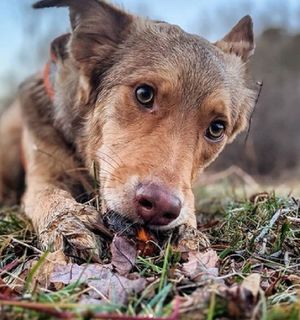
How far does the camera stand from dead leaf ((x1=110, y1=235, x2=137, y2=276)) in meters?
2.46

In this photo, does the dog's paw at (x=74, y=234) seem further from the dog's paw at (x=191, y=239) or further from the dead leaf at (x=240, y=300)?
the dead leaf at (x=240, y=300)

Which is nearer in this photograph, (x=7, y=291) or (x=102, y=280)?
(x=7, y=291)

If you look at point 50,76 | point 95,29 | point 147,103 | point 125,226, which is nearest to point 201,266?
point 125,226

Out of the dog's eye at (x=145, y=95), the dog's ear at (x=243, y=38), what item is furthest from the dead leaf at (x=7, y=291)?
the dog's ear at (x=243, y=38)

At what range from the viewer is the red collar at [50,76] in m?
4.62

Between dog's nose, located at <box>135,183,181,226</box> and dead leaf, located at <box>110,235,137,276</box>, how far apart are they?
162 mm

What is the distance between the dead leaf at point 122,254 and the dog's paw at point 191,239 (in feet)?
0.99

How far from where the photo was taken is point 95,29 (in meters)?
3.95

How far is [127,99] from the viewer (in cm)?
359

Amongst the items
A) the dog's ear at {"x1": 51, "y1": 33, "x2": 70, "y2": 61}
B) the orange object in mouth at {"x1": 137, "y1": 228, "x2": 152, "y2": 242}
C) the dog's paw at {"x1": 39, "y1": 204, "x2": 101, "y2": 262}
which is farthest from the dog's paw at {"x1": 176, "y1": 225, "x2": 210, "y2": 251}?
the dog's ear at {"x1": 51, "y1": 33, "x2": 70, "y2": 61}

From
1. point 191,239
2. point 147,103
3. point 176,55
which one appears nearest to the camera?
point 191,239

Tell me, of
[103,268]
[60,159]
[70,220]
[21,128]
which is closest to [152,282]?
[103,268]

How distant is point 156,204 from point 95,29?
5.78ft

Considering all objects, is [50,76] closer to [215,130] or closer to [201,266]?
[215,130]
